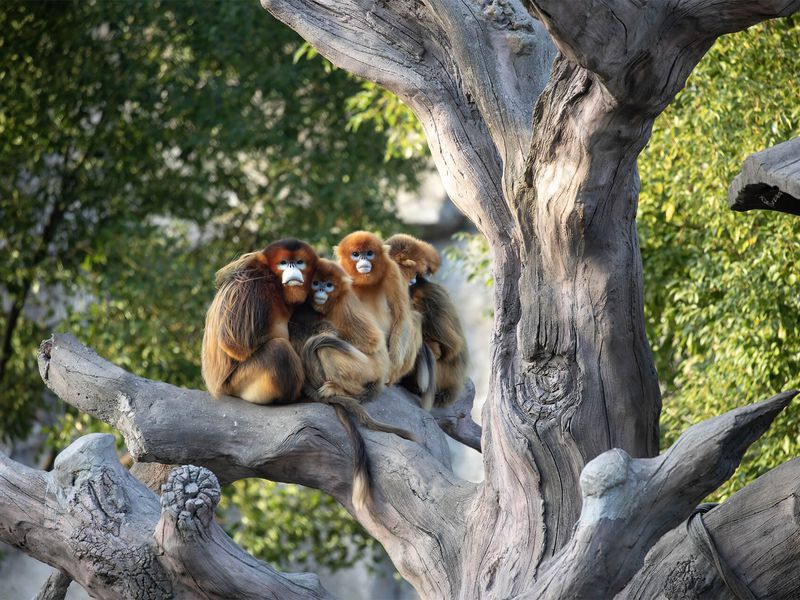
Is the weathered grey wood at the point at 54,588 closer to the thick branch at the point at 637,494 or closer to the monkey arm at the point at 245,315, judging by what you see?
the monkey arm at the point at 245,315

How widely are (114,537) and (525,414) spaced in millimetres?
1239

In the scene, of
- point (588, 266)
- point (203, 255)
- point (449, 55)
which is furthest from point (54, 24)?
point (588, 266)

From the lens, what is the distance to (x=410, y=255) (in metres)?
4.91

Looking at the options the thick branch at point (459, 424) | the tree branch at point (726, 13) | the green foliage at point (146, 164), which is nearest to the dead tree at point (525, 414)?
the tree branch at point (726, 13)

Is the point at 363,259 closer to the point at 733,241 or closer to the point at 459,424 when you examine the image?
the point at 459,424

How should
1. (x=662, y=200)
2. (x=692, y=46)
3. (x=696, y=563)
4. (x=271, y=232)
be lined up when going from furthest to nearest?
(x=271, y=232)
(x=662, y=200)
(x=696, y=563)
(x=692, y=46)

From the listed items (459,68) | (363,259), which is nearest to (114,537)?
(363,259)

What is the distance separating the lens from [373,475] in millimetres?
3562

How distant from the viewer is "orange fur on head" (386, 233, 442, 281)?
4.91 m

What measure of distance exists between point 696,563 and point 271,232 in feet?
20.3

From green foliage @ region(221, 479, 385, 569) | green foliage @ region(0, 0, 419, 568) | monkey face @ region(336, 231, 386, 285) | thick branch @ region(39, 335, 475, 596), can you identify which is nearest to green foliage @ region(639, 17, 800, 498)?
monkey face @ region(336, 231, 386, 285)

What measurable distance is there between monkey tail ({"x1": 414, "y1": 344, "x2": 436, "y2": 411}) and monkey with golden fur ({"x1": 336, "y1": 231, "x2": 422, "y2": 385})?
0.16 ft

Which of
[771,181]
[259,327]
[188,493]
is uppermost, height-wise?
[771,181]

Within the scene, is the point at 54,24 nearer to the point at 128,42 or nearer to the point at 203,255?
the point at 128,42
